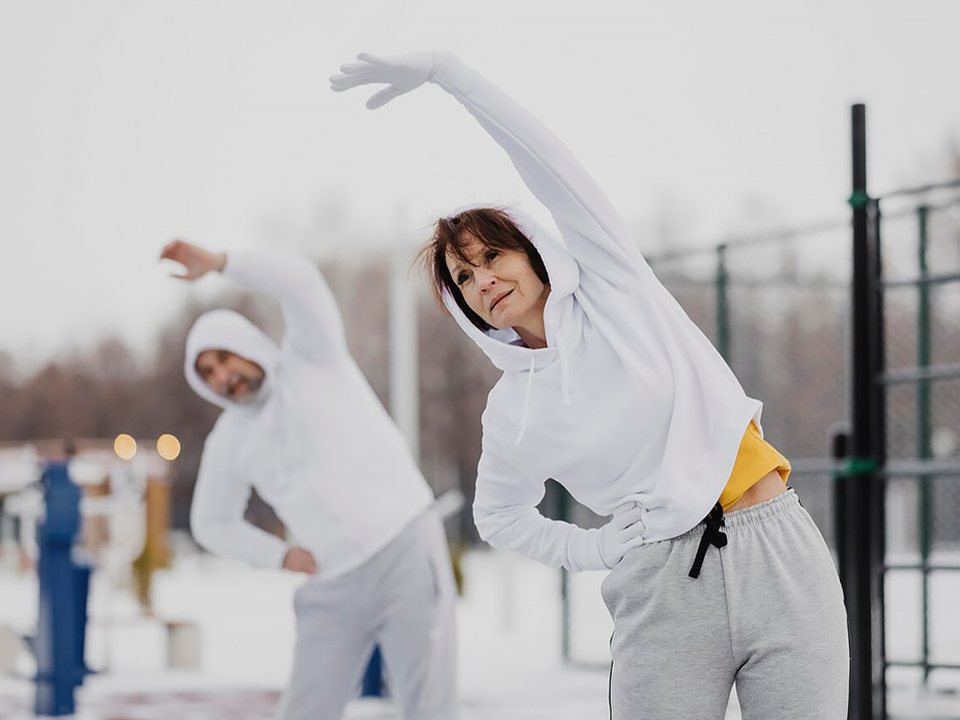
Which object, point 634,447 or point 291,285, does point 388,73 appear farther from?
point 291,285

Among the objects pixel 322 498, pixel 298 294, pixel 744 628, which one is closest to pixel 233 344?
pixel 298 294

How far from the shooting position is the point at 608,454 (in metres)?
2.39

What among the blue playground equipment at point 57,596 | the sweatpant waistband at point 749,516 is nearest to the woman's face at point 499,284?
the sweatpant waistband at point 749,516

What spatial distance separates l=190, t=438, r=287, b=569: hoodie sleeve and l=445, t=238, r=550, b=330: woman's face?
6.97 feet

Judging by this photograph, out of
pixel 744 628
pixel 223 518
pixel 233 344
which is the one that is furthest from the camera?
pixel 223 518

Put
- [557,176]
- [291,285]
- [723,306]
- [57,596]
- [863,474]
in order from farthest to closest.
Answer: [723,306], [57,596], [863,474], [291,285], [557,176]

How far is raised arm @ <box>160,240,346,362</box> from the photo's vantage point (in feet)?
12.7

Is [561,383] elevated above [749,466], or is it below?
above

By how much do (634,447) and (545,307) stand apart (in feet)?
0.97

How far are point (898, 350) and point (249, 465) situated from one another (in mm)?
5057

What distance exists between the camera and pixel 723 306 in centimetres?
804

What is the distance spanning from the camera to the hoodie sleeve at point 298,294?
4.09m

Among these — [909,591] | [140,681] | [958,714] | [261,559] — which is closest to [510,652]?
[140,681]

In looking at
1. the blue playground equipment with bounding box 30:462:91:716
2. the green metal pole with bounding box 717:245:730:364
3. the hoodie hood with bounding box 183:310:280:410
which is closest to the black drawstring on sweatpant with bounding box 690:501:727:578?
the hoodie hood with bounding box 183:310:280:410
